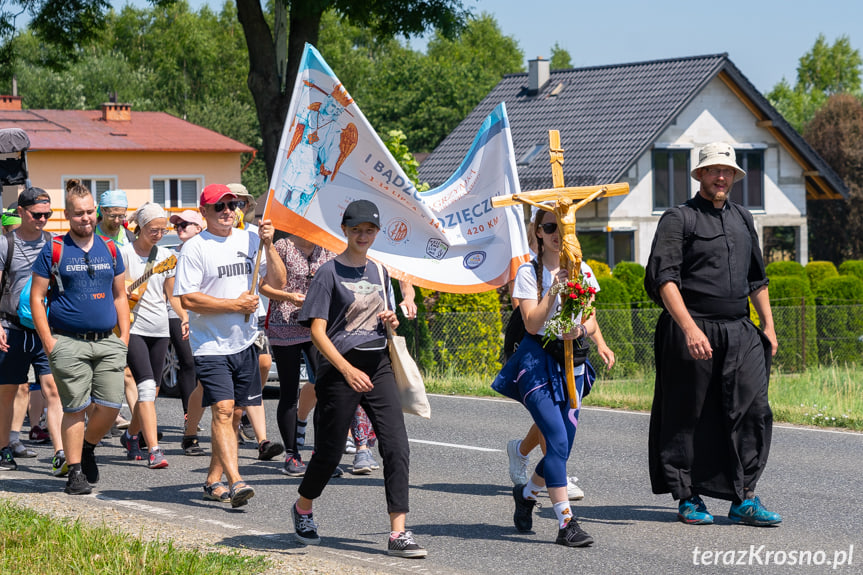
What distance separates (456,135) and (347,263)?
117 ft

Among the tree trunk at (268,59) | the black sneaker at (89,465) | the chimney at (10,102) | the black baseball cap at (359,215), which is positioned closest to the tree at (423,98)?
the chimney at (10,102)

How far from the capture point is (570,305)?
668cm

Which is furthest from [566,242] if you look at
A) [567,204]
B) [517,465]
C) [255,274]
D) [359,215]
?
[255,274]

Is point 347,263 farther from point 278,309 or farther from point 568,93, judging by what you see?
point 568,93

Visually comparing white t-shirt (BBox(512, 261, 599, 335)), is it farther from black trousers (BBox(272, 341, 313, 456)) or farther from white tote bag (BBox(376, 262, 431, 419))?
black trousers (BBox(272, 341, 313, 456))

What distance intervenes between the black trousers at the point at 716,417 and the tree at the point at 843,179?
4080 cm

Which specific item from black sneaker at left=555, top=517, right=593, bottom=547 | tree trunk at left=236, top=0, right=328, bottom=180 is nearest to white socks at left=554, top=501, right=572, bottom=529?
black sneaker at left=555, top=517, right=593, bottom=547

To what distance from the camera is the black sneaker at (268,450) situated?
9672 millimetres

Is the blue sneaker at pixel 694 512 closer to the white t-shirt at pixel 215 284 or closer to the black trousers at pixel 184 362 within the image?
the white t-shirt at pixel 215 284

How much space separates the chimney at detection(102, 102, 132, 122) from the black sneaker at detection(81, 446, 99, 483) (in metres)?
48.7

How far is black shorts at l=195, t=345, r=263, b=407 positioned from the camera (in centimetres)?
799

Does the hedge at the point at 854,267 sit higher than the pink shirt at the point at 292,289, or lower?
higher

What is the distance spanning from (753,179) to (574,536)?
1338 inches

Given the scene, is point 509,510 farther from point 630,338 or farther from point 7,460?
point 630,338
